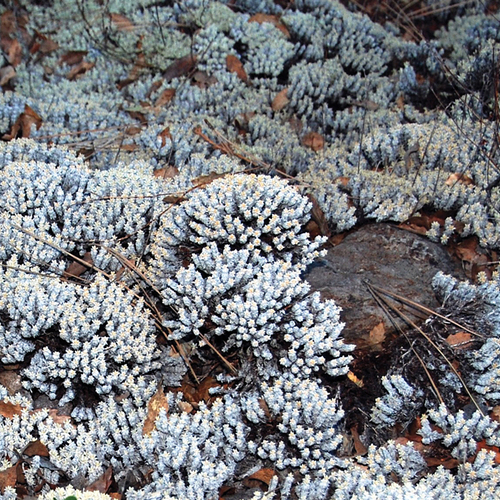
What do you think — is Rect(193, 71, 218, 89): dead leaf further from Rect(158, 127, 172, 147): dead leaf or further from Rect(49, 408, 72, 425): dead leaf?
Rect(49, 408, 72, 425): dead leaf

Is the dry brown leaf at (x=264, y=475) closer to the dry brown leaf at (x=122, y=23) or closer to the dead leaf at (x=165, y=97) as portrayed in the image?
the dead leaf at (x=165, y=97)

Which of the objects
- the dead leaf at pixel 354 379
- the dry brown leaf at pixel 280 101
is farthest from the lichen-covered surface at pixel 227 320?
the dry brown leaf at pixel 280 101

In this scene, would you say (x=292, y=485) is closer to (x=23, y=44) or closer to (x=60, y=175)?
(x=60, y=175)

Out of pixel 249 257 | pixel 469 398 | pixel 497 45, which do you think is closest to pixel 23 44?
pixel 249 257

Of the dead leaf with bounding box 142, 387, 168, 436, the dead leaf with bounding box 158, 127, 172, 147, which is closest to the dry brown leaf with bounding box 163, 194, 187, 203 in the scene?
the dead leaf with bounding box 158, 127, 172, 147

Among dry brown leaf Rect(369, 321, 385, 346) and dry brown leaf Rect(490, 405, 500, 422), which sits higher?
dry brown leaf Rect(369, 321, 385, 346)

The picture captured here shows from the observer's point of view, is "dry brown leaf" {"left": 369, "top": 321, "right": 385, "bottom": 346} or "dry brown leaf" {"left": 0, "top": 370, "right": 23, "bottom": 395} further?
"dry brown leaf" {"left": 369, "top": 321, "right": 385, "bottom": 346}
